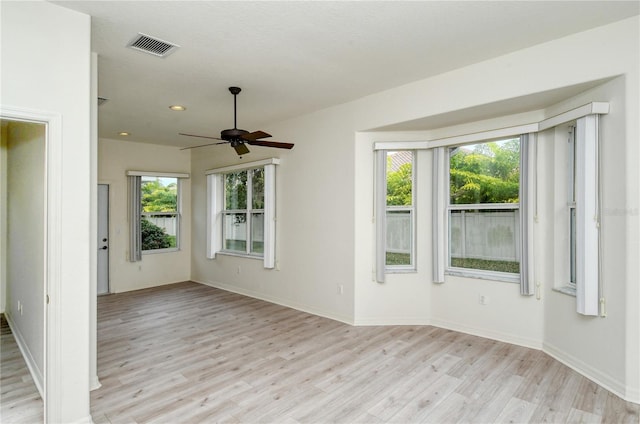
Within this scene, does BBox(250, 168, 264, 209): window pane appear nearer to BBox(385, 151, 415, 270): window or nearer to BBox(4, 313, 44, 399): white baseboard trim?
BBox(385, 151, 415, 270): window

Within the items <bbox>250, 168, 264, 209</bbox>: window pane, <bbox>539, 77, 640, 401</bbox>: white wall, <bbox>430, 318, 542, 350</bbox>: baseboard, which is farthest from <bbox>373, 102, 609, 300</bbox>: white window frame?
<bbox>250, 168, 264, 209</bbox>: window pane

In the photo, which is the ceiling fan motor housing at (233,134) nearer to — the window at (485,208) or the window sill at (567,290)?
the window at (485,208)

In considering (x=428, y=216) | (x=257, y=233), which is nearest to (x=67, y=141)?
(x=428, y=216)

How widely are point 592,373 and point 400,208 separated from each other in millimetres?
2514

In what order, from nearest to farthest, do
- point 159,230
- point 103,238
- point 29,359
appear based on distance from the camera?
point 29,359
point 103,238
point 159,230

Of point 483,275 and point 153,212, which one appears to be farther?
point 153,212

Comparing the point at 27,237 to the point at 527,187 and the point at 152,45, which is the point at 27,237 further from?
the point at 527,187

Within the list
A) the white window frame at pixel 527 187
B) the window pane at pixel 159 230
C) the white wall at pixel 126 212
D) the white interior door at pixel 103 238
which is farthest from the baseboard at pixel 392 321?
the white interior door at pixel 103 238

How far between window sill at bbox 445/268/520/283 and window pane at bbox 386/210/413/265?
57cm

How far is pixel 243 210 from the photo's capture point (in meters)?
6.55

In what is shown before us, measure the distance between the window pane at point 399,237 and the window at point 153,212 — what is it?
15.4ft

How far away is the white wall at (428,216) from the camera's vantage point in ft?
9.09

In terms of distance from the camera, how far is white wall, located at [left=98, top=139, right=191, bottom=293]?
6.52 m

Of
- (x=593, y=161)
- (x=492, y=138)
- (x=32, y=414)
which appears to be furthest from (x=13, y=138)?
(x=593, y=161)
